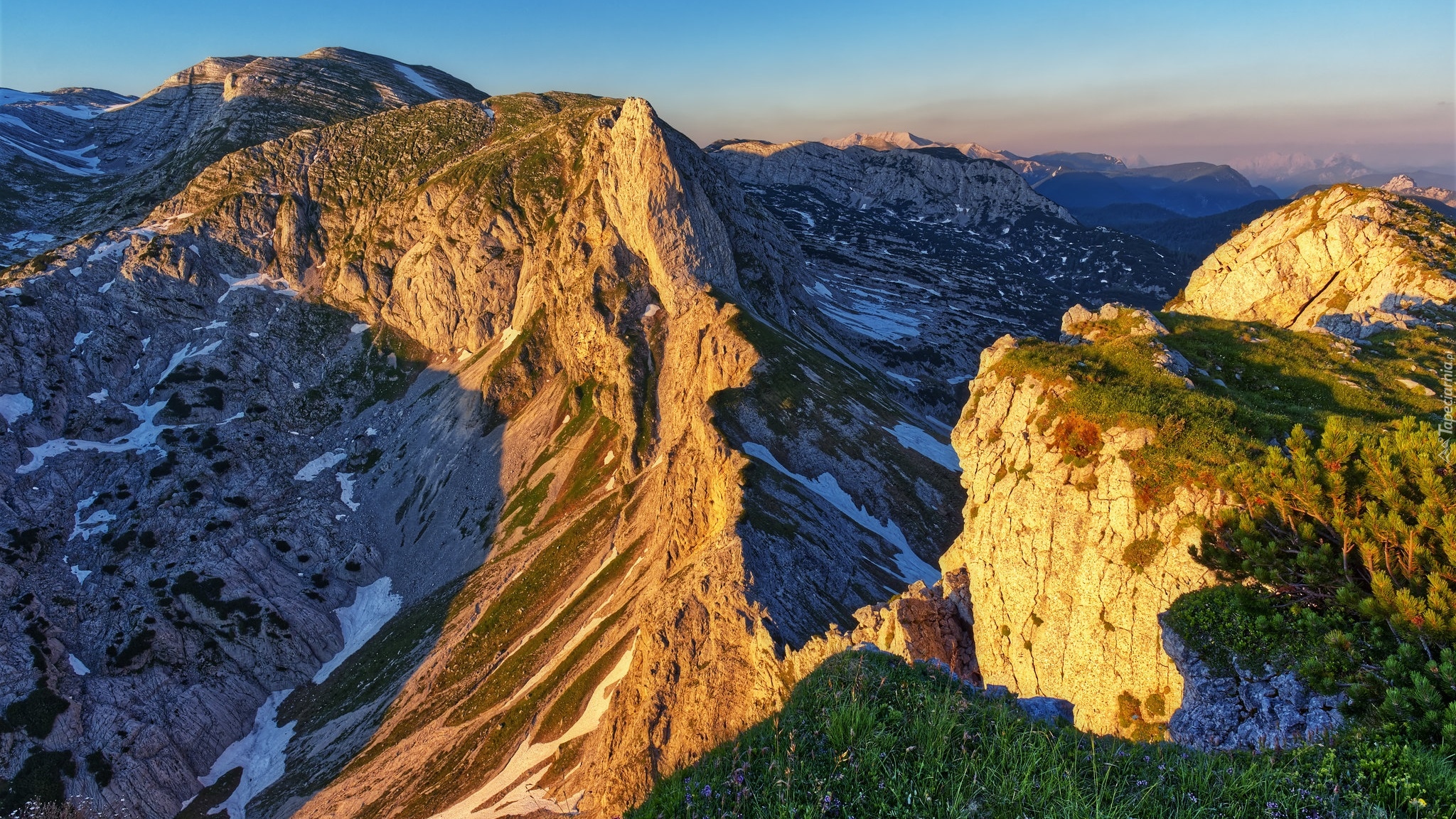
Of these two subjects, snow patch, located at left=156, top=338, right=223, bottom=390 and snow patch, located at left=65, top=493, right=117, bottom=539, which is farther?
snow patch, located at left=156, top=338, right=223, bottom=390

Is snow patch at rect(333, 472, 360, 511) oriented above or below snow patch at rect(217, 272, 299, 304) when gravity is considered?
below

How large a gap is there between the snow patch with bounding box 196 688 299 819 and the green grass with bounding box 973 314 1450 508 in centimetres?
10395

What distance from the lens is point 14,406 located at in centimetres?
12575

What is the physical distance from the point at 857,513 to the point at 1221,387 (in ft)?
175

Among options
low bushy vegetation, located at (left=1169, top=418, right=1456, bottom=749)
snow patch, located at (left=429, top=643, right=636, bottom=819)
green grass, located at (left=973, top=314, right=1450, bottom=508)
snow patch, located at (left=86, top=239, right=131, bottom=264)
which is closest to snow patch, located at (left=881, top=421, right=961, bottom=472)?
snow patch, located at (left=429, top=643, right=636, bottom=819)

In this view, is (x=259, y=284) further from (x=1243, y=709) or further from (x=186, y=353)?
(x=1243, y=709)

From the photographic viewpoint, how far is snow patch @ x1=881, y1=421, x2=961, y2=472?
300 feet

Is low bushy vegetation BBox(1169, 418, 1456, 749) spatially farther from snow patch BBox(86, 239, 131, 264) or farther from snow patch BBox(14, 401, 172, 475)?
snow patch BBox(86, 239, 131, 264)

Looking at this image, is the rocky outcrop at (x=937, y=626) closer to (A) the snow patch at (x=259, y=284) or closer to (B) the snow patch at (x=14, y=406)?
(B) the snow patch at (x=14, y=406)

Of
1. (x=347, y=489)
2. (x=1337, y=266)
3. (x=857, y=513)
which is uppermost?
(x=1337, y=266)

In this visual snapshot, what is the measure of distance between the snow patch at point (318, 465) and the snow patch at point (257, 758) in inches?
1898

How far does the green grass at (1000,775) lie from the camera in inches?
318

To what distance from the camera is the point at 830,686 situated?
1138 centimetres

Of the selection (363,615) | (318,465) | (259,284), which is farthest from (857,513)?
(259,284)
